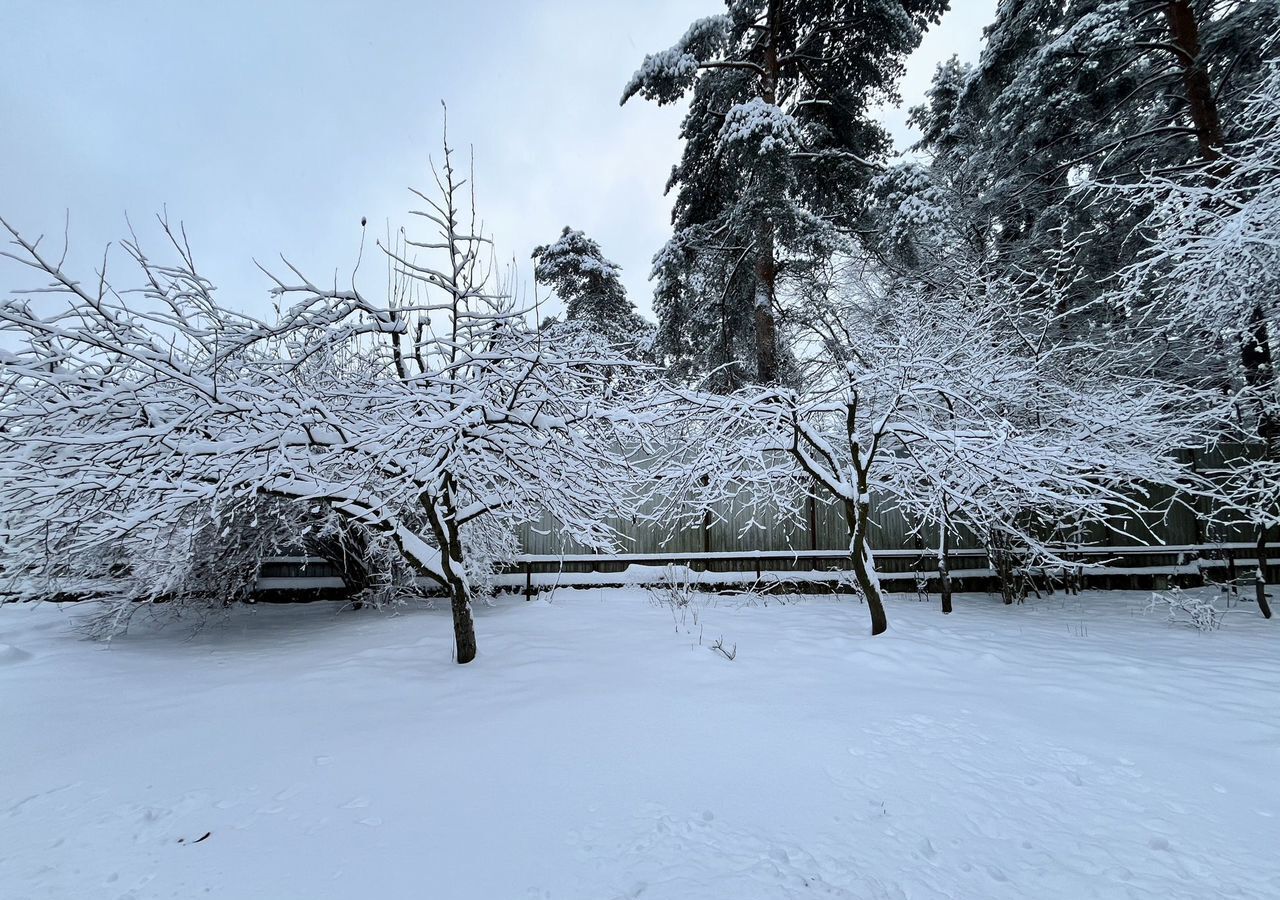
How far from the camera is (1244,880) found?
1769 millimetres

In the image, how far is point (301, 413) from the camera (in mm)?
3471

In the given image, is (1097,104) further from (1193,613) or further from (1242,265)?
(1193,613)

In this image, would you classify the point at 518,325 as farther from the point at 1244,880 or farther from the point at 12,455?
the point at 1244,880

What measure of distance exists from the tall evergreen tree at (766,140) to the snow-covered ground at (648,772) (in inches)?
248

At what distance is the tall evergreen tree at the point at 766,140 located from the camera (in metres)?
9.02

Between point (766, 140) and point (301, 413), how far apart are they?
25.7 feet

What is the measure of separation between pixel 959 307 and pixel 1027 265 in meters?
3.97

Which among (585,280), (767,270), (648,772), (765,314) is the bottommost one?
(648,772)

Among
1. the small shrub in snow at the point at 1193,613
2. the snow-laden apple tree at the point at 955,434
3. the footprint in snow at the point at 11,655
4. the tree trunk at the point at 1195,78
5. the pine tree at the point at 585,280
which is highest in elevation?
the pine tree at the point at 585,280

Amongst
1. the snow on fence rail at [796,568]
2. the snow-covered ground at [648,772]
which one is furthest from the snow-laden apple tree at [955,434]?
the snow-covered ground at [648,772]

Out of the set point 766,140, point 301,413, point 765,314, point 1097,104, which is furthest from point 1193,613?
point 301,413

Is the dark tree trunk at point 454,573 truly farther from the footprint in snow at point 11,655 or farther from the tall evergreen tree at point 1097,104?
the tall evergreen tree at point 1097,104

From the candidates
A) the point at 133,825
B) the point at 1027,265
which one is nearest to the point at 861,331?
the point at 1027,265

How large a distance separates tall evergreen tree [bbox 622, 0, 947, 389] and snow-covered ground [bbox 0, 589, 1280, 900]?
20.7 ft
